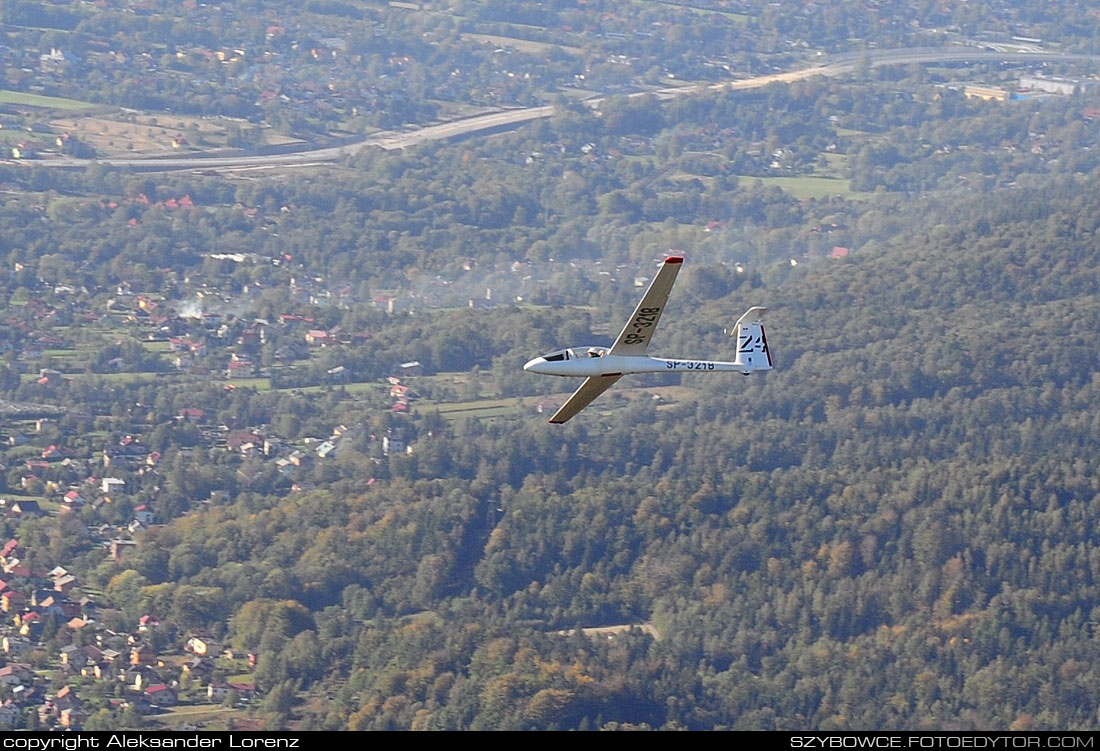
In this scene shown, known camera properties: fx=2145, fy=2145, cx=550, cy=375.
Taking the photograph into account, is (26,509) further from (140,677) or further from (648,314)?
(648,314)

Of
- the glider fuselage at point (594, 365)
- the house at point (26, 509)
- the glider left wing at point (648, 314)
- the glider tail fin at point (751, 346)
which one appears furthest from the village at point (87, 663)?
the glider left wing at point (648, 314)

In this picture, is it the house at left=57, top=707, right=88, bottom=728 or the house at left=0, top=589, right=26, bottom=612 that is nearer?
the house at left=57, top=707, right=88, bottom=728

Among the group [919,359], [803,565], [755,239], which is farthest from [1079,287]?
[803,565]

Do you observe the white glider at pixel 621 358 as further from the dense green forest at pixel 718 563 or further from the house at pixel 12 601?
the house at pixel 12 601

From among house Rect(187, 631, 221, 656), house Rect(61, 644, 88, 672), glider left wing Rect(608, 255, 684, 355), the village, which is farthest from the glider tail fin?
house Rect(61, 644, 88, 672)

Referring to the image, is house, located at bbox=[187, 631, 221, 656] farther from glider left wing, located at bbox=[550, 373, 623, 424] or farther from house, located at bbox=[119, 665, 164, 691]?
glider left wing, located at bbox=[550, 373, 623, 424]
